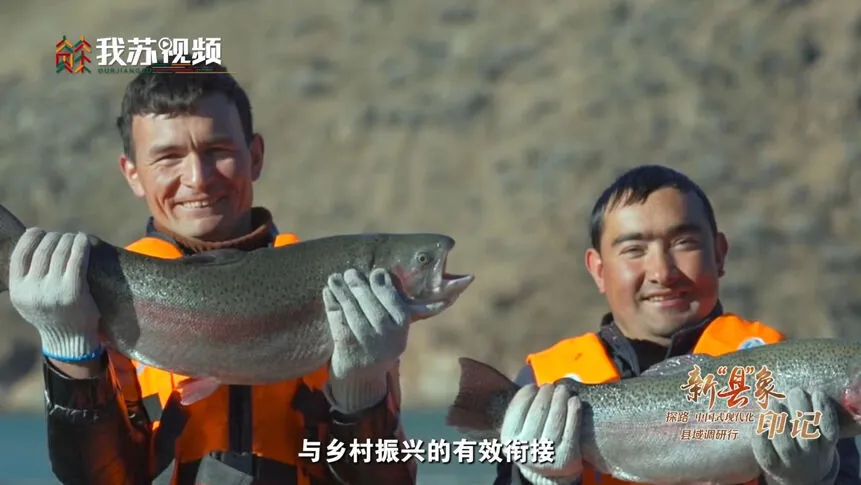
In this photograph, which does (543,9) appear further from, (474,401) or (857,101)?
(474,401)

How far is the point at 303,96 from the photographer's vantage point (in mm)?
60719

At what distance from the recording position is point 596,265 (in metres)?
6.23

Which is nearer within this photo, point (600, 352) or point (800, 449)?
point (800, 449)

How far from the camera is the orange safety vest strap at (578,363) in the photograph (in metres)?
6.09

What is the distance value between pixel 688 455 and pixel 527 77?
176 ft

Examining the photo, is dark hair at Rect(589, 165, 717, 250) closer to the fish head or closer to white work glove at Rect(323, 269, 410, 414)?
the fish head

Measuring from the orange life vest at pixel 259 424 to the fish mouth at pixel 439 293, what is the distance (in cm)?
57

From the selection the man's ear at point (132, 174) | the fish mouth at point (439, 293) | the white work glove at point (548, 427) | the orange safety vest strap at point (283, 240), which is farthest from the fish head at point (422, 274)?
the man's ear at point (132, 174)

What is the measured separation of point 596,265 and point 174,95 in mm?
1944

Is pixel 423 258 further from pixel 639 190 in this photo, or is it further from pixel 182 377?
pixel 639 190

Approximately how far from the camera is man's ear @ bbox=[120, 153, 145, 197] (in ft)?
19.2

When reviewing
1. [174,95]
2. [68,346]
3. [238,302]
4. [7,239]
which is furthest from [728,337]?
[7,239]

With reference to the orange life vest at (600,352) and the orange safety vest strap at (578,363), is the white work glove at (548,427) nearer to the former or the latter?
the orange life vest at (600,352)

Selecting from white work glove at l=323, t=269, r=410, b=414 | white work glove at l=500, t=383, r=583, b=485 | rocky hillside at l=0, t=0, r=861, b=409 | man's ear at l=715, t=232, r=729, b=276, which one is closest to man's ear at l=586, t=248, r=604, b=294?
man's ear at l=715, t=232, r=729, b=276
